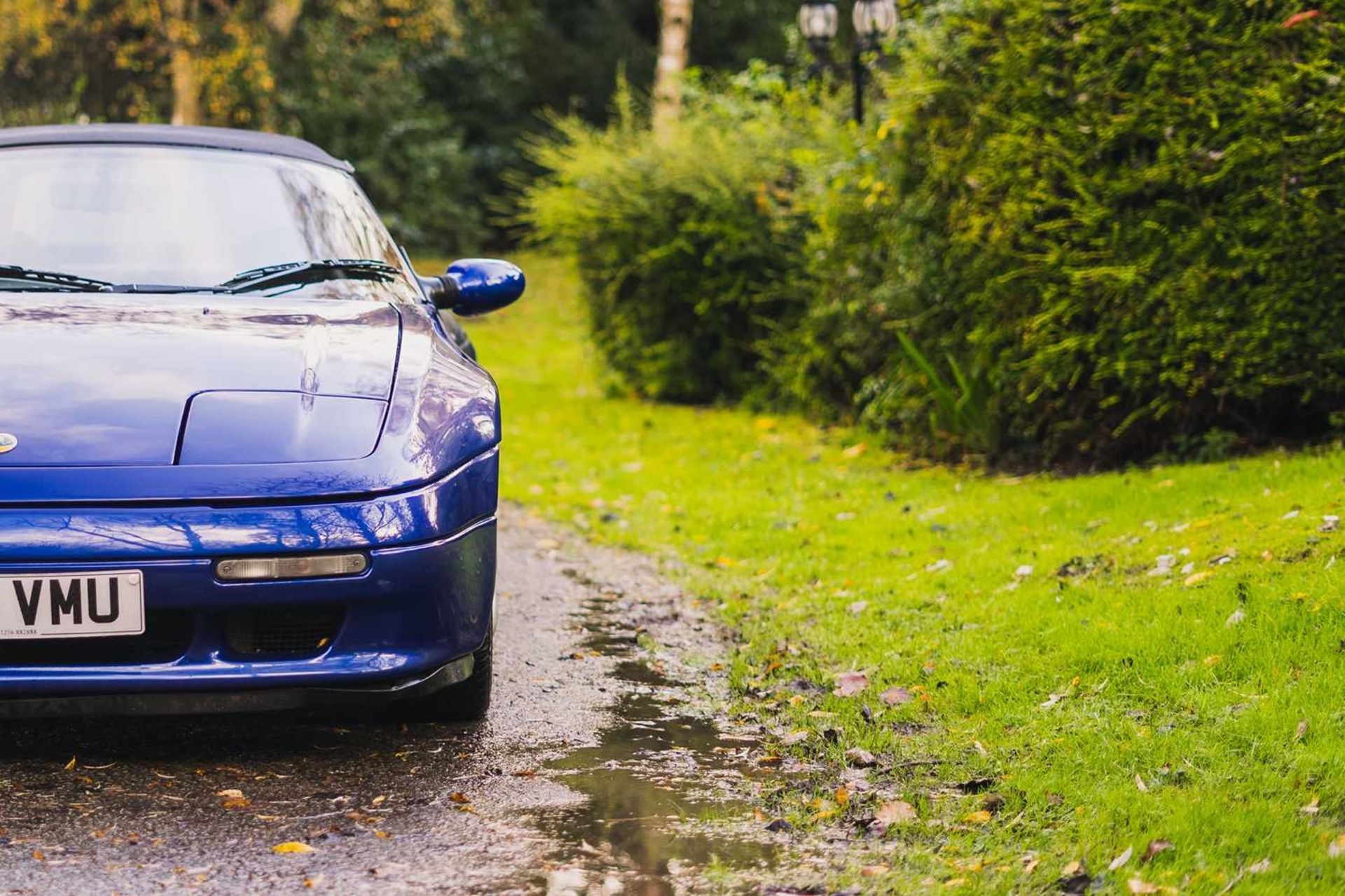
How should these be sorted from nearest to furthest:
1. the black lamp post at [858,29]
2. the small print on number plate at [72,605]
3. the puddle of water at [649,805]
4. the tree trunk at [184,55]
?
1. the puddle of water at [649,805]
2. the small print on number plate at [72,605]
3. the black lamp post at [858,29]
4. the tree trunk at [184,55]

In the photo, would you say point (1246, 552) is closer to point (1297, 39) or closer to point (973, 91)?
point (1297, 39)

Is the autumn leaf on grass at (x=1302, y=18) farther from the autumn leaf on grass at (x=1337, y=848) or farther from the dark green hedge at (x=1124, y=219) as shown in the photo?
the autumn leaf on grass at (x=1337, y=848)

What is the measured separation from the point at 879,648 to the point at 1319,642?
1321mm

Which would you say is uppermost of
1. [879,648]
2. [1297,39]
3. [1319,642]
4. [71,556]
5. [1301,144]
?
[1297,39]

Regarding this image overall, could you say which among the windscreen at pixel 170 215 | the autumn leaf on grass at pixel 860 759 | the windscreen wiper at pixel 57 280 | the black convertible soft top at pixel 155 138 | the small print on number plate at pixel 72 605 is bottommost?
the autumn leaf on grass at pixel 860 759

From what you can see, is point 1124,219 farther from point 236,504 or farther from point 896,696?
point 236,504

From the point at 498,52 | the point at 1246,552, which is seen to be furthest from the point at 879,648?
the point at 498,52

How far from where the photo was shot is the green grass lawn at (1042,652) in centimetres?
308

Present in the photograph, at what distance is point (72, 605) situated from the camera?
3.16 metres

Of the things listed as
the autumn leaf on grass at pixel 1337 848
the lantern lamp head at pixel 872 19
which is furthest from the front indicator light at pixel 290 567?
the lantern lamp head at pixel 872 19

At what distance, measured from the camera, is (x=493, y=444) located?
3.69m

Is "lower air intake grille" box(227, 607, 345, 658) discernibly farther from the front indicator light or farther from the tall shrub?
the tall shrub

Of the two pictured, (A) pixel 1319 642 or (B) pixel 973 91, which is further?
(B) pixel 973 91

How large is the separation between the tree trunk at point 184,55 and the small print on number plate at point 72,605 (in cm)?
1615
